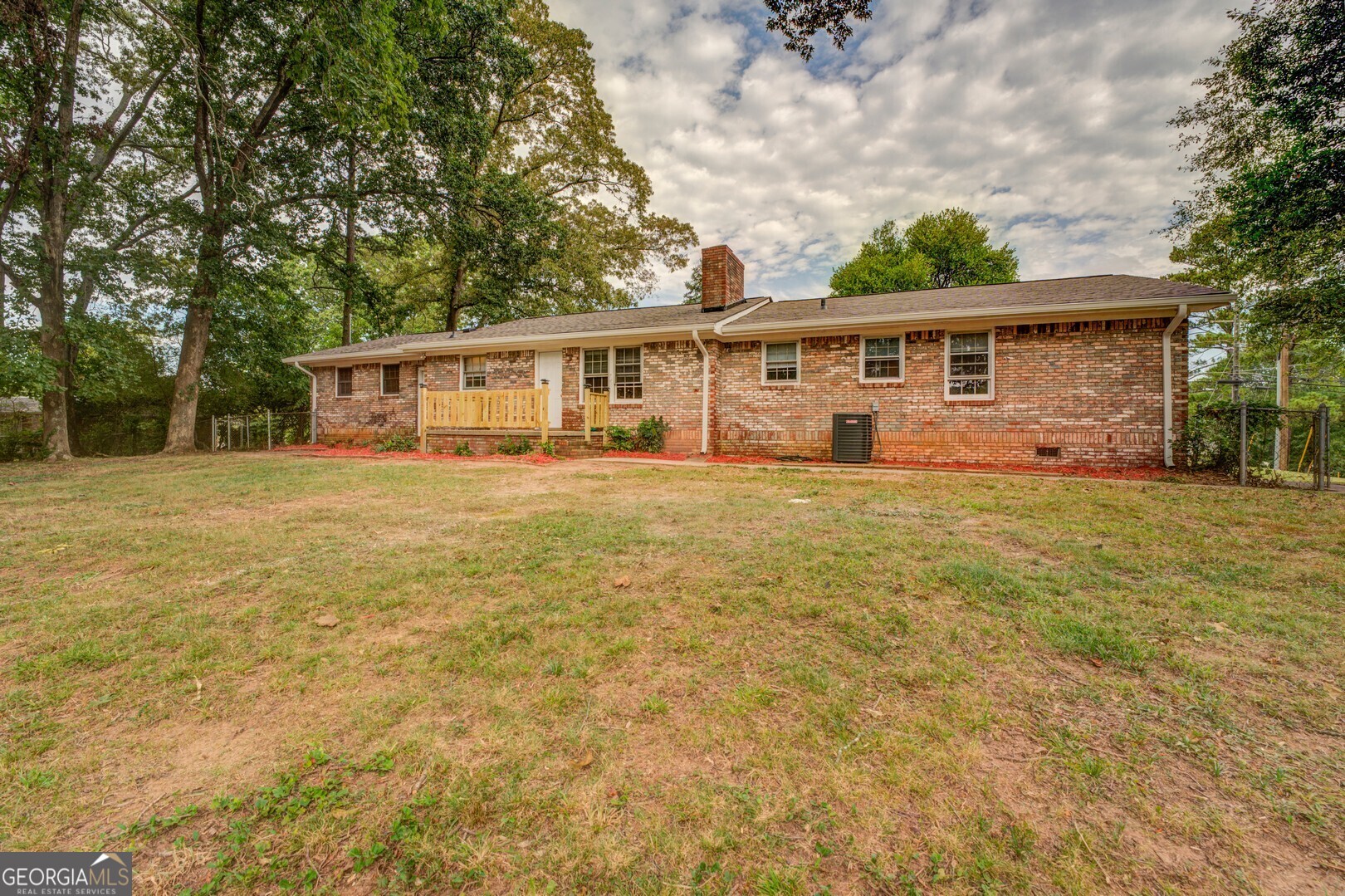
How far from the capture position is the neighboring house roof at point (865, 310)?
9.04 m

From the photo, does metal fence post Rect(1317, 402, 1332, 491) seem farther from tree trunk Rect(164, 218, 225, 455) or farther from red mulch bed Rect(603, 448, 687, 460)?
tree trunk Rect(164, 218, 225, 455)

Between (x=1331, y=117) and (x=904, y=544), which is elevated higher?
(x=1331, y=117)

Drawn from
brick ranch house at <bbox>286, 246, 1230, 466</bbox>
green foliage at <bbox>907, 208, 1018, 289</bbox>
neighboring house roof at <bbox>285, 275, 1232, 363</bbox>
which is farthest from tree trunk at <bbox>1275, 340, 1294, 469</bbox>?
brick ranch house at <bbox>286, 246, 1230, 466</bbox>

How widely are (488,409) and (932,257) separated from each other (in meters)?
27.1

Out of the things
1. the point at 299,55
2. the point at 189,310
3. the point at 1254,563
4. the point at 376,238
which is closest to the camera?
the point at 1254,563

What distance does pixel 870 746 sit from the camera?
1.71m

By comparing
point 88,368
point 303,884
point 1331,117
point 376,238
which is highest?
point 376,238

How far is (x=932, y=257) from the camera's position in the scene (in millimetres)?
28812

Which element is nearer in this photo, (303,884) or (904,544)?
(303,884)

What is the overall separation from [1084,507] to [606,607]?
5449 mm

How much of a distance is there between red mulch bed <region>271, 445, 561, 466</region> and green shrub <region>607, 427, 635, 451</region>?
4.72ft

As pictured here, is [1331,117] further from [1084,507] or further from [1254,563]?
[1254,563]

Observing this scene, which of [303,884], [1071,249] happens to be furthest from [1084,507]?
[1071,249]

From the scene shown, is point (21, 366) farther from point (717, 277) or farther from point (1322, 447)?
point (1322, 447)
